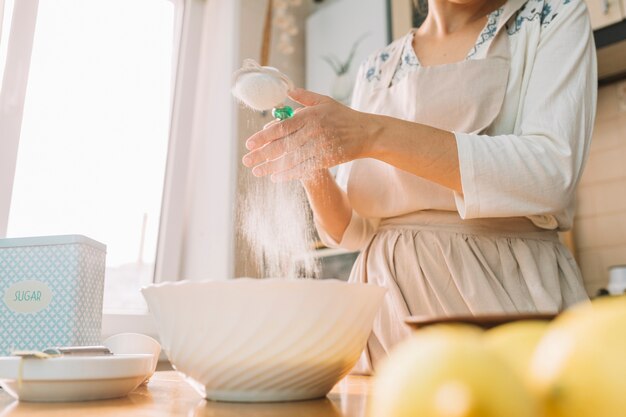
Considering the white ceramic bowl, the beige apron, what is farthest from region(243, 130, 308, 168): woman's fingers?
the white ceramic bowl

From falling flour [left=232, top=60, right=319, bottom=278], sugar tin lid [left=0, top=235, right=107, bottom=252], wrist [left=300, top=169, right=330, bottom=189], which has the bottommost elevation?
sugar tin lid [left=0, top=235, right=107, bottom=252]

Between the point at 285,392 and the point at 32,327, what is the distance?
→ 21.4 inches

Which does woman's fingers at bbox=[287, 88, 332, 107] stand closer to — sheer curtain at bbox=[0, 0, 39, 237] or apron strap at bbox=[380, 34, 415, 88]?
apron strap at bbox=[380, 34, 415, 88]

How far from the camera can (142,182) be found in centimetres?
213

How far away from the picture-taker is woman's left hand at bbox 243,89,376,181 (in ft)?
2.69

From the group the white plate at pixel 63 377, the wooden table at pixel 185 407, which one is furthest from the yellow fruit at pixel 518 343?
the white plate at pixel 63 377

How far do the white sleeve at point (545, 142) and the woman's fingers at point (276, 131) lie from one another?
0.79 ft

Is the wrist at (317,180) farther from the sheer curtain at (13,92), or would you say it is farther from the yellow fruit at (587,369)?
the sheer curtain at (13,92)

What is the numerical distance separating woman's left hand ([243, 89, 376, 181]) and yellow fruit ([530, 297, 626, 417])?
2.05 ft

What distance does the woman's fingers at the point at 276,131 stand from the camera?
2.69ft

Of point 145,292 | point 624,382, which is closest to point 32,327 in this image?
point 145,292

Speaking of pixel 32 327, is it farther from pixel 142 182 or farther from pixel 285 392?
pixel 142 182

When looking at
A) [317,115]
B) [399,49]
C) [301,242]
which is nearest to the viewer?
[317,115]

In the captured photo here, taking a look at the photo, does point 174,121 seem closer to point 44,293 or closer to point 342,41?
point 342,41
